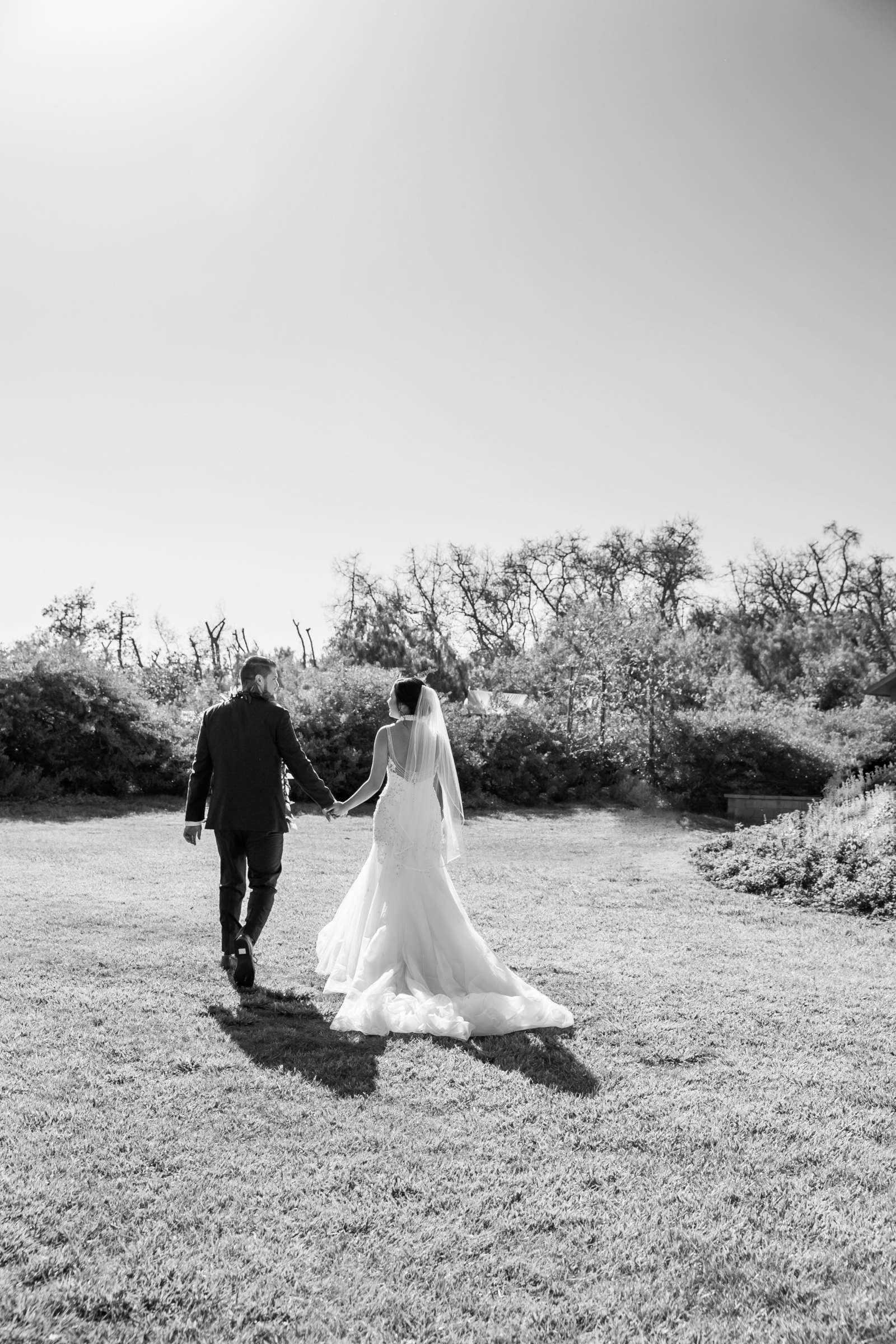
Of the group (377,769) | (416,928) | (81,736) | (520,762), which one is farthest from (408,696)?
(520,762)

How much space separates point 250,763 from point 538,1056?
2.52m

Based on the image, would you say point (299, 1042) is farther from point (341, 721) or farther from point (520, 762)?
point (520, 762)

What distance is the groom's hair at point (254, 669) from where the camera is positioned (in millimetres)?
5824

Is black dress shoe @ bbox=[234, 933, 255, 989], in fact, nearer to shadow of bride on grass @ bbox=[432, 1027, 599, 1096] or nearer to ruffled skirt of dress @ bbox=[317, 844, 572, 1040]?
ruffled skirt of dress @ bbox=[317, 844, 572, 1040]

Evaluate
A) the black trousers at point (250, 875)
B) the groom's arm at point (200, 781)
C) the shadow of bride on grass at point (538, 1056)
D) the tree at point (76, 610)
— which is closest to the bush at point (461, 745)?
the groom's arm at point (200, 781)

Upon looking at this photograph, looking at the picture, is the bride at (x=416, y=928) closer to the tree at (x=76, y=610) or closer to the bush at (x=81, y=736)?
the bush at (x=81, y=736)

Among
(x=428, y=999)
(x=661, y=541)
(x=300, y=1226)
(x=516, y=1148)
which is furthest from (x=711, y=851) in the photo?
(x=661, y=541)

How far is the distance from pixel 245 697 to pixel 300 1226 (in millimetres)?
3467

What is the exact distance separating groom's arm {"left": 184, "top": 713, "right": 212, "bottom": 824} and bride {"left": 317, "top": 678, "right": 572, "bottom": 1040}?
89 centimetres

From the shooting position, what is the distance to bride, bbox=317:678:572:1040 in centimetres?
489

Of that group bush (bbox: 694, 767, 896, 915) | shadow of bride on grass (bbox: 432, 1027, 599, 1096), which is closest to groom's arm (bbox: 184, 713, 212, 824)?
shadow of bride on grass (bbox: 432, 1027, 599, 1096)

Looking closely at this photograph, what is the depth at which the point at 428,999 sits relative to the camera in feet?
16.6

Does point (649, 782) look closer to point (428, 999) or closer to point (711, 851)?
point (711, 851)

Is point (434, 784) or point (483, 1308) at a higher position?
point (434, 784)
